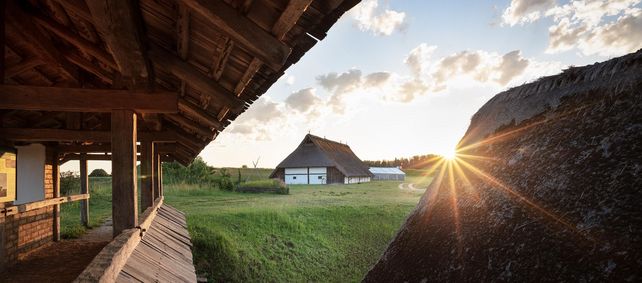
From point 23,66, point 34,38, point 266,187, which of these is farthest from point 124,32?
point 266,187

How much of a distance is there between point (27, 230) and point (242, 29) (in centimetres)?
868

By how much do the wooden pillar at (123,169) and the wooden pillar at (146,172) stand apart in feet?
13.4

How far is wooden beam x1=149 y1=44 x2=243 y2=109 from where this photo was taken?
4031 millimetres

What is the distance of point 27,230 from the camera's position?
845cm

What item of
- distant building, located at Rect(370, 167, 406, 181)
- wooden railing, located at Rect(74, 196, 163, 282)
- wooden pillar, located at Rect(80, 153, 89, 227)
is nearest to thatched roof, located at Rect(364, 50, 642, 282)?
wooden railing, located at Rect(74, 196, 163, 282)

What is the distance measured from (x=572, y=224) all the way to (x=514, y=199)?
311mm

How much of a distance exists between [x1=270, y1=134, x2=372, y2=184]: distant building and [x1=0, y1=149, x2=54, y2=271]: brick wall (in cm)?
2705

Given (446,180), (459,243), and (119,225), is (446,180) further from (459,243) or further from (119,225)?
(119,225)

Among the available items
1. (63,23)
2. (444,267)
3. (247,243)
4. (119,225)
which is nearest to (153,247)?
(119,225)

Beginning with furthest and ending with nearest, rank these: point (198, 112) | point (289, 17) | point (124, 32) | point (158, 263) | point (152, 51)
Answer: point (198, 112) < point (158, 263) < point (152, 51) < point (124, 32) < point (289, 17)

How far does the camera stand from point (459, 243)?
1.62 metres

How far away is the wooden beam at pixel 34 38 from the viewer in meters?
4.67

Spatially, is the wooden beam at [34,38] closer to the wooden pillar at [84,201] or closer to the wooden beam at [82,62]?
the wooden beam at [82,62]

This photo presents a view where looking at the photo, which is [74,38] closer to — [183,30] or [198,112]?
[198,112]
